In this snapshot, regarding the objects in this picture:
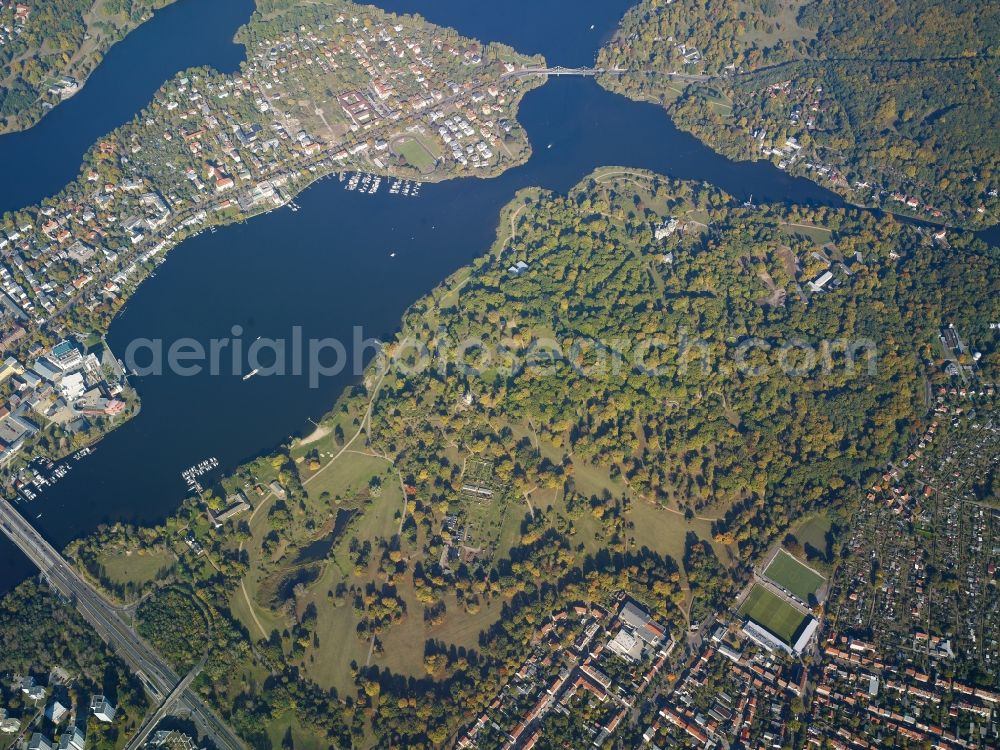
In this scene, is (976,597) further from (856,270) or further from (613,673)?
(856,270)

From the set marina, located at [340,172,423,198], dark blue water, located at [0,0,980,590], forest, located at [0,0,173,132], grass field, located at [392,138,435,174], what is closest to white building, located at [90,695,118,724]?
dark blue water, located at [0,0,980,590]

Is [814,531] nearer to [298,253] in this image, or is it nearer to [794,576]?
[794,576]

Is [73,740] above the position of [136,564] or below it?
below

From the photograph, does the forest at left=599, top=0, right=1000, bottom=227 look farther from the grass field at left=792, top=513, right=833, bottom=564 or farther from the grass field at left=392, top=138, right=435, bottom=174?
the grass field at left=792, top=513, right=833, bottom=564

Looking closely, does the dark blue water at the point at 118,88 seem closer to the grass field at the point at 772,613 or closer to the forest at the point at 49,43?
the forest at the point at 49,43

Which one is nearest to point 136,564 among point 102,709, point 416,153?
point 102,709

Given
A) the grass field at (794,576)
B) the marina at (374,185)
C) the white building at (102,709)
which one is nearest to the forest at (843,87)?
the marina at (374,185)

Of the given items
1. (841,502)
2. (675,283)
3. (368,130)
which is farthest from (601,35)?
(841,502)
